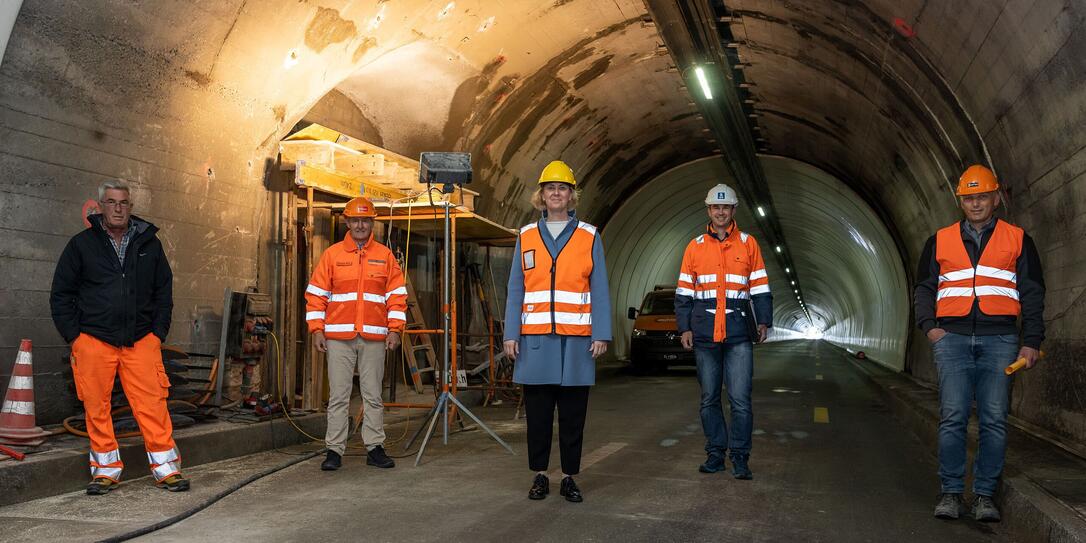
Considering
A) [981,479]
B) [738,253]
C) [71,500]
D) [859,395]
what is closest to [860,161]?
[859,395]

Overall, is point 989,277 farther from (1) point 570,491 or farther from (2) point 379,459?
(2) point 379,459

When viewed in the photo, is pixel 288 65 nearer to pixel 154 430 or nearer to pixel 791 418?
pixel 154 430

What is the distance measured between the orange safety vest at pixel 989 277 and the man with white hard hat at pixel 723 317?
133 cm

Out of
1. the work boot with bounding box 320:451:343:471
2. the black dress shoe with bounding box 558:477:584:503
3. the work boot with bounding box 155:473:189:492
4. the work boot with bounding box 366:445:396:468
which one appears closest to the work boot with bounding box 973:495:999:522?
the black dress shoe with bounding box 558:477:584:503

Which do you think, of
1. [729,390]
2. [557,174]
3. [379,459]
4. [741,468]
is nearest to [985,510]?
[741,468]

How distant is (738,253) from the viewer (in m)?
6.51

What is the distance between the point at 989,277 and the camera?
5211mm

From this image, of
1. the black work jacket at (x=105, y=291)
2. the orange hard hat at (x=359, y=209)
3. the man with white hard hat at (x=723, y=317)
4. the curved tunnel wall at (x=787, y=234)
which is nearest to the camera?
the black work jacket at (x=105, y=291)

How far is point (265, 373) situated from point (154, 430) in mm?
3171

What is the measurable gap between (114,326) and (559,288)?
110 inches

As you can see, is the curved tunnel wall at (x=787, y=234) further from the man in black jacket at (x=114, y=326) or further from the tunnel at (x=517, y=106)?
the man in black jacket at (x=114, y=326)

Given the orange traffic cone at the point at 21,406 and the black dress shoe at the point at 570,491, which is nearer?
the black dress shoe at the point at 570,491

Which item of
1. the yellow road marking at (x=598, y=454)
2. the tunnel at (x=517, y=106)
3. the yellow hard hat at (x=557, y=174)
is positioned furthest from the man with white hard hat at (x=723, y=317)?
the tunnel at (x=517, y=106)

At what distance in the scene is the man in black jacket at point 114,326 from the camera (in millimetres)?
5582
